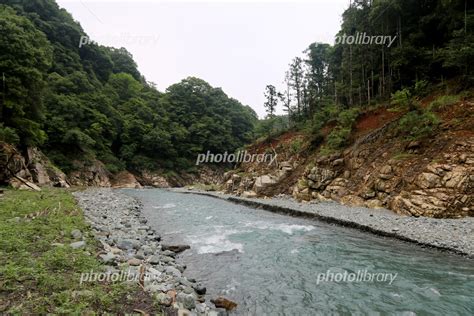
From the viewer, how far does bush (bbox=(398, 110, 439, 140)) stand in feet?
43.6

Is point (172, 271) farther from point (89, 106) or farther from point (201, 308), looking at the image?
point (89, 106)

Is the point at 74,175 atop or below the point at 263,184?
below

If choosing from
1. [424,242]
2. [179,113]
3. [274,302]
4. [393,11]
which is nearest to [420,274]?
[424,242]

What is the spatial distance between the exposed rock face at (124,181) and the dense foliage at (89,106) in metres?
1.38

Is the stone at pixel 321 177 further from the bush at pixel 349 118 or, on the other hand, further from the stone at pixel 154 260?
the stone at pixel 154 260

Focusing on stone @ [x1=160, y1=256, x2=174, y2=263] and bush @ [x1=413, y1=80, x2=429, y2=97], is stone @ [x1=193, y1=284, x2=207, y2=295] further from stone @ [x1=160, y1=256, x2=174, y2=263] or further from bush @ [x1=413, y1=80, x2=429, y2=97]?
bush @ [x1=413, y1=80, x2=429, y2=97]

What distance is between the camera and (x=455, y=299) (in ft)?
16.6

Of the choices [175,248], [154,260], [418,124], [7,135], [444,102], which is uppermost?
[444,102]

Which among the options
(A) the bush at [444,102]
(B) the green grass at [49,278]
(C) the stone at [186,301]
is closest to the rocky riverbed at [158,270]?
(C) the stone at [186,301]

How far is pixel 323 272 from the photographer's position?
6500mm

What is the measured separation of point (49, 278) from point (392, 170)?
1494 centimetres

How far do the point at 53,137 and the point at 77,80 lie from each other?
1156cm

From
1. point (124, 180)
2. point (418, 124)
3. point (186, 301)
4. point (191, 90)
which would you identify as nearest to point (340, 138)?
point (418, 124)

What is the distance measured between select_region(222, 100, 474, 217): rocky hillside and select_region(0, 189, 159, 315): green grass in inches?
469
